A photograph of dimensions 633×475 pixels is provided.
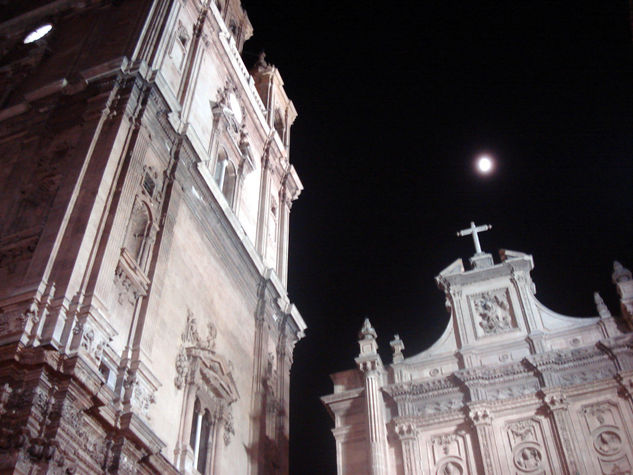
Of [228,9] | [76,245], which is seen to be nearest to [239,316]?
[76,245]

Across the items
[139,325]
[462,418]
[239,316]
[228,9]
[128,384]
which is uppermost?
[228,9]

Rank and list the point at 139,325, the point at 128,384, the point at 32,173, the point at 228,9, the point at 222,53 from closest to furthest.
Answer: the point at 128,384 → the point at 139,325 → the point at 32,173 → the point at 222,53 → the point at 228,9

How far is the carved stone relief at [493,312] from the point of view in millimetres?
25078

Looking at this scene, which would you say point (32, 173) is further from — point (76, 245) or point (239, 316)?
point (239, 316)

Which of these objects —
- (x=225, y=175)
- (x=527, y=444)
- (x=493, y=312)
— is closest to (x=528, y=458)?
(x=527, y=444)

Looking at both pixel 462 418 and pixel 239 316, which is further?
pixel 462 418

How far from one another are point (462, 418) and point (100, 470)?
14090 mm

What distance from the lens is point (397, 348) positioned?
83.7 feet

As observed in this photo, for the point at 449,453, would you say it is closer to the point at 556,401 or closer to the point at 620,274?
the point at 556,401

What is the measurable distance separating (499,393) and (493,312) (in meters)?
3.44

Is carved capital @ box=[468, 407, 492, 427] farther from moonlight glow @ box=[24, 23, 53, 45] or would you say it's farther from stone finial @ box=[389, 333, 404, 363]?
moonlight glow @ box=[24, 23, 53, 45]

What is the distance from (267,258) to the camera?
2444cm

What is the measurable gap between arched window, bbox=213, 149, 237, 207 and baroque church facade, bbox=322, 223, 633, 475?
715 centimetres

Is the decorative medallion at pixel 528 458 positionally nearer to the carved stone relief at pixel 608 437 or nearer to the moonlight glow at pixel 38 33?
the carved stone relief at pixel 608 437
